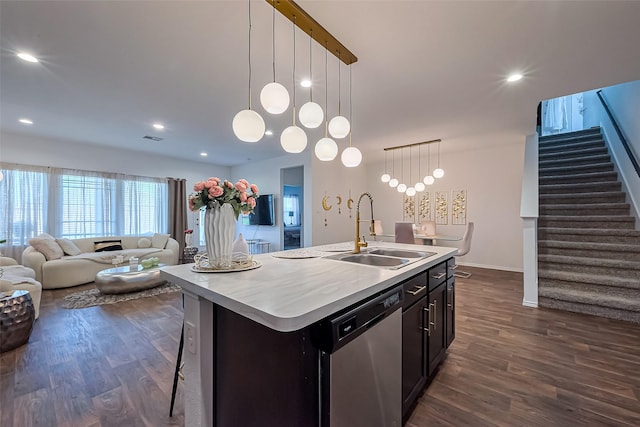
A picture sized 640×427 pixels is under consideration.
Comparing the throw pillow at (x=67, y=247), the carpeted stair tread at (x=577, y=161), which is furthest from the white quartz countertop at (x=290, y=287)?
the carpeted stair tread at (x=577, y=161)

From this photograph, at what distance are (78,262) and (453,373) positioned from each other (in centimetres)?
549

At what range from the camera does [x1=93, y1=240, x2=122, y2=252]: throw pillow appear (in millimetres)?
5027

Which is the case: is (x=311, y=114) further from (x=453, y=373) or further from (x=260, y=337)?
(x=453, y=373)

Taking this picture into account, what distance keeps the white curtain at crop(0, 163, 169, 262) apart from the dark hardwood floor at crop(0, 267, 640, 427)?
280cm

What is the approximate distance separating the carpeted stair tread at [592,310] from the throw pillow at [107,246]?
7167mm

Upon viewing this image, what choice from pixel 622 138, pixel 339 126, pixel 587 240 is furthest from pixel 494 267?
pixel 339 126

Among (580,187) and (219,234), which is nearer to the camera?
(219,234)

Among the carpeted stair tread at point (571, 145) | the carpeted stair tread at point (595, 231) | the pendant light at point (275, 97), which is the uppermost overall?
the carpeted stair tread at point (571, 145)

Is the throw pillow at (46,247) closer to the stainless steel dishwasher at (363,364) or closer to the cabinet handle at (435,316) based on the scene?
the stainless steel dishwasher at (363,364)

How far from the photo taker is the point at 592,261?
11.1 ft

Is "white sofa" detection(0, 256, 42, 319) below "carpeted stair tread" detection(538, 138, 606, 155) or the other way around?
below

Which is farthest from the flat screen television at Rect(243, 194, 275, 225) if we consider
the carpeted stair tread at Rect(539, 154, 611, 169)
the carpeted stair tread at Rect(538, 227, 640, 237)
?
the carpeted stair tread at Rect(539, 154, 611, 169)

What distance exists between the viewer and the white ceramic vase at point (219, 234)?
1.45 meters

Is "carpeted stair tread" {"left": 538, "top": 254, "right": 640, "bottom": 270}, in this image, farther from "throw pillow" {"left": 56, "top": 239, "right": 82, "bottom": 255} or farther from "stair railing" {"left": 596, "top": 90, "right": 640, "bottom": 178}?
"throw pillow" {"left": 56, "top": 239, "right": 82, "bottom": 255}
